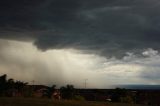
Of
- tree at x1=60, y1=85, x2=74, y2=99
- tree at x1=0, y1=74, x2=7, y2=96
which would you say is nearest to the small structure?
tree at x1=60, y1=85, x2=74, y2=99

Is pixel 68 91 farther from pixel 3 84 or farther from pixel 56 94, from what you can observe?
pixel 3 84

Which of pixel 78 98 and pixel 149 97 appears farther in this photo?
pixel 149 97

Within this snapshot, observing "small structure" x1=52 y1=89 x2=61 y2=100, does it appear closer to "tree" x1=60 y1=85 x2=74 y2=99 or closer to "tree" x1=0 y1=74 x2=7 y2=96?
"tree" x1=60 y1=85 x2=74 y2=99

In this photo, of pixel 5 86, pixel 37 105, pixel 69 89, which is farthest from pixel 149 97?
pixel 37 105

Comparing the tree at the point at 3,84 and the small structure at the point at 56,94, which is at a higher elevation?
the tree at the point at 3,84

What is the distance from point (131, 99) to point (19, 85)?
29.6 meters

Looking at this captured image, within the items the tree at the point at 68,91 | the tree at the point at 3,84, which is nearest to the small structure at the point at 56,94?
the tree at the point at 68,91

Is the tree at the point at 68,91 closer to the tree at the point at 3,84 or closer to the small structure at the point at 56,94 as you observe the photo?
the small structure at the point at 56,94

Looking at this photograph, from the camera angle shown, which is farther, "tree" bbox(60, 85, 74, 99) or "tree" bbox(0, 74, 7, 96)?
"tree" bbox(60, 85, 74, 99)

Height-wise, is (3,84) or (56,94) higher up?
(3,84)

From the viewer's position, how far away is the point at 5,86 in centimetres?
8338

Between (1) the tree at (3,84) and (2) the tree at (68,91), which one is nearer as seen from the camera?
(1) the tree at (3,84)

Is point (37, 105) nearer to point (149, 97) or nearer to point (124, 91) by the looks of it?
point (124, 91)

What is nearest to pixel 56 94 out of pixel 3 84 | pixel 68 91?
pixel 68 91
